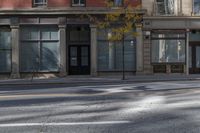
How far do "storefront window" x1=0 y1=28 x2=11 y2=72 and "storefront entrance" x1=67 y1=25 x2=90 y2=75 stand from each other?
4.32 metres

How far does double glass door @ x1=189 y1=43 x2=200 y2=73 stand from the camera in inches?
1334

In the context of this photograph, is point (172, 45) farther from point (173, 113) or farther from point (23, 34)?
point (173, 113)

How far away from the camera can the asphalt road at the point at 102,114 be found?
9039 millimetres

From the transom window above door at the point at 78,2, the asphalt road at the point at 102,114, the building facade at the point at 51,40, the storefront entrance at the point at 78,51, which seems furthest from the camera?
the storefront entrance at the point at 78,51

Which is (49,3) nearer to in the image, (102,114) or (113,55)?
(113,55)

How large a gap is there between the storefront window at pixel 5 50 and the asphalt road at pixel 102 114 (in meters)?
18.6

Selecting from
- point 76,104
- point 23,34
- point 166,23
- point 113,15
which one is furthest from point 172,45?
point 76,104

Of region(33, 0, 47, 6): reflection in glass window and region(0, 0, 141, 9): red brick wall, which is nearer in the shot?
region(0, 0, 141, 9): red brick wall

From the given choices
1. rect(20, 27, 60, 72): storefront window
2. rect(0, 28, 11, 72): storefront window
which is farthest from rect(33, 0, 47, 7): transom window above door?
rect(0, 28, 11, 72): storefront window

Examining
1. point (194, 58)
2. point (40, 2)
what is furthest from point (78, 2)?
point (194, 58)

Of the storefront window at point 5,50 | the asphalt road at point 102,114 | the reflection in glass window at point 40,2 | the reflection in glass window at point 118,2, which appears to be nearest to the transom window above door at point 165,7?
the reflection in glass window at point 118,2

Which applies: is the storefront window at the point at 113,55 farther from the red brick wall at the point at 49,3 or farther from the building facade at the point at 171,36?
the red brick wall at the point at 49,3

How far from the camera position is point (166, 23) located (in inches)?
1300

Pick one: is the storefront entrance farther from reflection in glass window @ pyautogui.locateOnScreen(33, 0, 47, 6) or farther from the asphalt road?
the asphalt road
